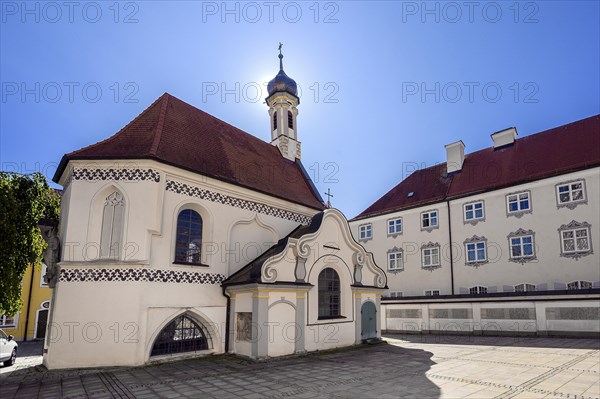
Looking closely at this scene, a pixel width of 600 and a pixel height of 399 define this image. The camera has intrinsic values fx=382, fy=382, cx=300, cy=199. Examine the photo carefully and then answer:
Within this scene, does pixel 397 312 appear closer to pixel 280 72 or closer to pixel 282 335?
pixel 282 335

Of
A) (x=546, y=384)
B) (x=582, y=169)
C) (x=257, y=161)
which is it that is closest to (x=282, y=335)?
(x=546, y=384)

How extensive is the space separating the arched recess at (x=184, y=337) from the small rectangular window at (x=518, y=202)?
65.7 ft

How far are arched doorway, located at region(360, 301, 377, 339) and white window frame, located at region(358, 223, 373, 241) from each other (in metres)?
14.7

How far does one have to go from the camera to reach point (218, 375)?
10578 millimetres

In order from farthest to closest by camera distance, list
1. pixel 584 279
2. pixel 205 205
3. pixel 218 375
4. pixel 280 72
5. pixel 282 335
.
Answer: pixel 280 72 → pixel 584 279 → pixel 205 205 → pixel 282 335 → pixel 218 375

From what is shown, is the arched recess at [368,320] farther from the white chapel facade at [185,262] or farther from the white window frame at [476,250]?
the white window frame at [476,250]

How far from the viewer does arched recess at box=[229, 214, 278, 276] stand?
50.5ft

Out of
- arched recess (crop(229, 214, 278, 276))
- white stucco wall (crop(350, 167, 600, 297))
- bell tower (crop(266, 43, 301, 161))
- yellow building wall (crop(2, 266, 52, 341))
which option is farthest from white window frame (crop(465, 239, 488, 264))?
yellow building wall (crop(2, 266, 52, 341))

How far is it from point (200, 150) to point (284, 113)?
9.96 metres

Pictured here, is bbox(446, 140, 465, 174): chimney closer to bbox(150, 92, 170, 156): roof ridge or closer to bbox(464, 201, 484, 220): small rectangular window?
bbox(464, 201, 484, 220): small rectangular window

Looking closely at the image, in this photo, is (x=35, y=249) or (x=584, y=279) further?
(x=584, y=279)

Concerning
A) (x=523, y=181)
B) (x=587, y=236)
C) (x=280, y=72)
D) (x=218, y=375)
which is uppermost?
(x=280, y=72)

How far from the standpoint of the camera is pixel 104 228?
12.8 meters

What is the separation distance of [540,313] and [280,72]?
20624 millimetres
